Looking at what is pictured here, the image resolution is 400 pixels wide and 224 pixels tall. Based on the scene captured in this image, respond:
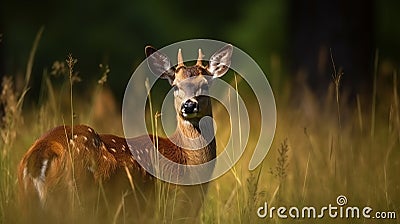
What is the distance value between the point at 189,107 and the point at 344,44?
15.3 feet

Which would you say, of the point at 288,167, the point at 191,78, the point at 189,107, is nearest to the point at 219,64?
the point at 191,78

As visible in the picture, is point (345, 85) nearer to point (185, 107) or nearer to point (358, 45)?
point (358, 45)

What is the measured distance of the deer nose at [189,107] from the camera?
18.2 ft

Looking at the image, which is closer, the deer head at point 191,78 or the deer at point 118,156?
the deer at point 118,156

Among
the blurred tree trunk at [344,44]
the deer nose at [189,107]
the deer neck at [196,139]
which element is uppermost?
the blurred tree trunk at [344,44]

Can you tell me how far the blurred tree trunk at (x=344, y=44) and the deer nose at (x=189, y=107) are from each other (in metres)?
4.47

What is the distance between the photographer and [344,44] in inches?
394

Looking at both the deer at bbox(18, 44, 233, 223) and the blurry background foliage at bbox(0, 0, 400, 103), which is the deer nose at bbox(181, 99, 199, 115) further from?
the blurry background foliage at bbox(0, 0, 400, 103)

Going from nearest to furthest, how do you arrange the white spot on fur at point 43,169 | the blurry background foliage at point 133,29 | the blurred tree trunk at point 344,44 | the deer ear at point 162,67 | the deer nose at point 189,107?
the white spot on fur at point 43,169, the deer nose at point 189,107, the deer ear at point 162,67, the blurred tree trunk at point 344,44, the blurry background foliage at point 133,29

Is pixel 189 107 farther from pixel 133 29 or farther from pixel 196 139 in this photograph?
pixel 133 29

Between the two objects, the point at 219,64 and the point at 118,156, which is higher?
the point at 219,64

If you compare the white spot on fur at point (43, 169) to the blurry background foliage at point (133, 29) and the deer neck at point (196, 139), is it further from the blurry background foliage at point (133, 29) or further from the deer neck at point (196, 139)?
the blurry background foliage at point (133, 29)

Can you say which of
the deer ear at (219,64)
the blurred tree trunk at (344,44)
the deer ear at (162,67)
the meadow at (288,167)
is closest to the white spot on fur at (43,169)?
the meadow at (288,167)

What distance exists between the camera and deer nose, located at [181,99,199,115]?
555cm
